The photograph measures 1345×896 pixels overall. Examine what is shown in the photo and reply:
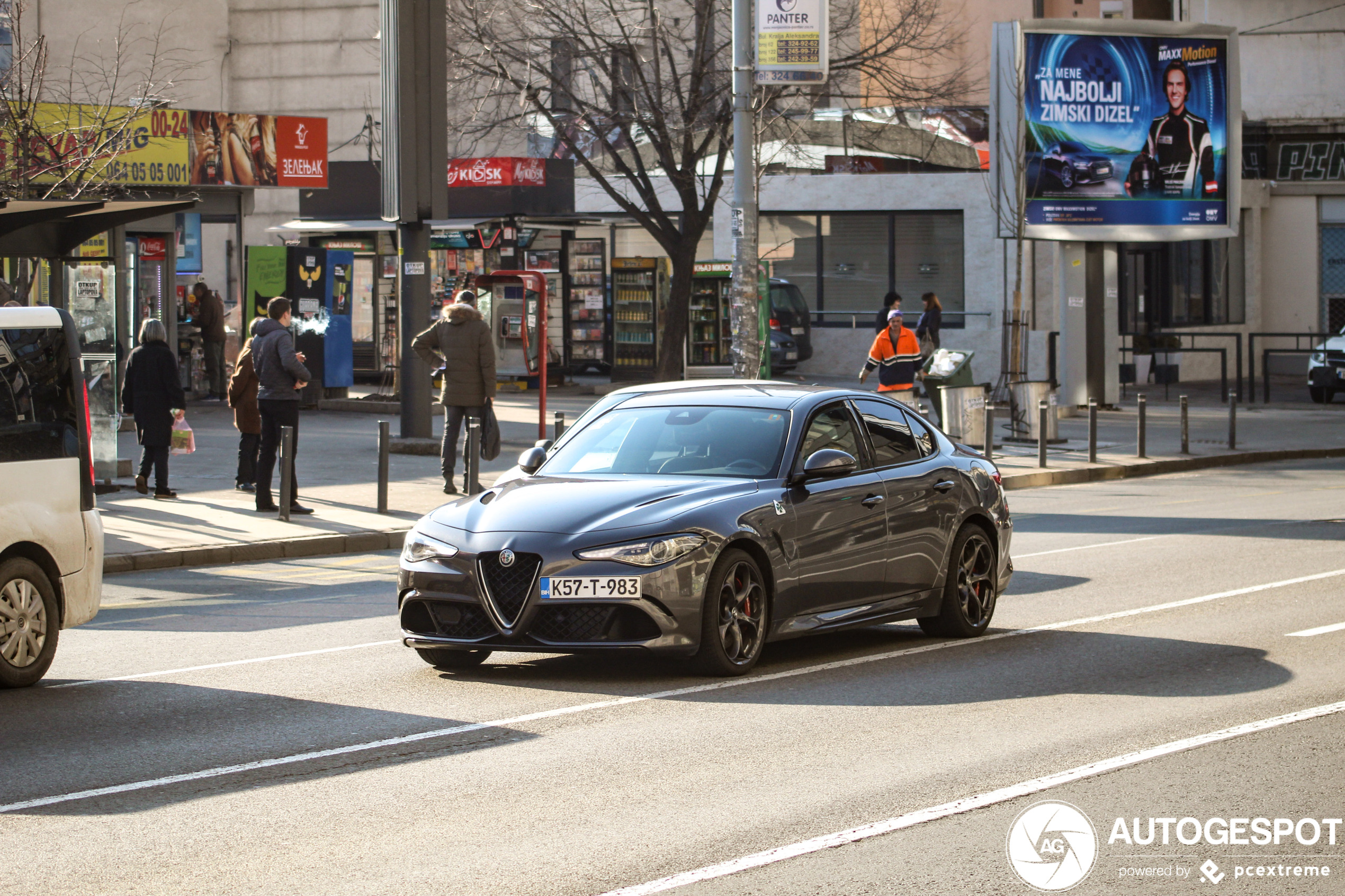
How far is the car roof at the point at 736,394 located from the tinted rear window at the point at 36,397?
299 centimetres

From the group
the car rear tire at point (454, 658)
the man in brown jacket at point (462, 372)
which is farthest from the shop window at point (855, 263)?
→ the car rear tire at point (454, 658)

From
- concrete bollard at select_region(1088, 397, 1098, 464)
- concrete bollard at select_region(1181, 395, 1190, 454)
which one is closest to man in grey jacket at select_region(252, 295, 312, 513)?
concrete bollard at select_region(1088, 397, 1098, 464)

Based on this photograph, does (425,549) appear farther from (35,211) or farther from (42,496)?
(35,211)

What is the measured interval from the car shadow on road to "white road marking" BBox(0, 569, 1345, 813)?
32 mm

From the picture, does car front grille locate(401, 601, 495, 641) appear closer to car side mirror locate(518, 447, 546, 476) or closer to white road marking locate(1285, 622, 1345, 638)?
car side mirror locate(518, 447, 546, 476)

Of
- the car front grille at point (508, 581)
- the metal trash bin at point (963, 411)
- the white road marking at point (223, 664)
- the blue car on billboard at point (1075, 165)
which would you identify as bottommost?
the white road marking at point (223, 664)

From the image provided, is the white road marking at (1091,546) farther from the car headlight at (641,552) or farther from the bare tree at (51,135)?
the bare tree at (51,135)

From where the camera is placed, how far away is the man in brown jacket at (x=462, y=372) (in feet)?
60.8

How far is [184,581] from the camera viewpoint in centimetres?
1347

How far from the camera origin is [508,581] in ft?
28.0

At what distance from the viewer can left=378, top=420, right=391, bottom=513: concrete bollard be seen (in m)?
16.5

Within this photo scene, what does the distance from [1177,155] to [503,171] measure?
12.3m

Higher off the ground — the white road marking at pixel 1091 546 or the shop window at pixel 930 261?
the shop window at pixel 930 261

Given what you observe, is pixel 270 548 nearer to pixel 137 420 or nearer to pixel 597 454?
pixel 137 420
